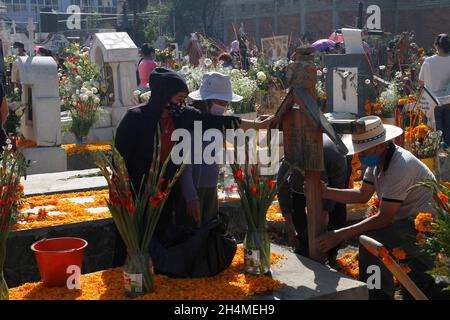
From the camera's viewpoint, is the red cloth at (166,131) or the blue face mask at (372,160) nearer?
the red cloth at (166,131)

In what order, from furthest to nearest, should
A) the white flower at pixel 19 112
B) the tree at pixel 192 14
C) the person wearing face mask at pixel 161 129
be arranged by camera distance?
the tree at pixel 192 14
the white flower at pixel 19 112
the person wearing face mask at pixel 161 129

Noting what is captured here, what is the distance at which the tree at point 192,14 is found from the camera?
50188 millimetres

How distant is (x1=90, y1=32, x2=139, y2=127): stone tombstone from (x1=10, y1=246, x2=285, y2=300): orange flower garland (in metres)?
7.43

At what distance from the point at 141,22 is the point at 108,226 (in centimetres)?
4095

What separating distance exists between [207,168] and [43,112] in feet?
16.4

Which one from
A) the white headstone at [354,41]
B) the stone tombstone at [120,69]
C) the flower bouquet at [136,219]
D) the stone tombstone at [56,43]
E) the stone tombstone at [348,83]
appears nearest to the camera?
the flower bouquet at [136,219]

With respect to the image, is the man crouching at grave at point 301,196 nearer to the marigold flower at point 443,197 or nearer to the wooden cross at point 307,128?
the wooden cross at point 307,128

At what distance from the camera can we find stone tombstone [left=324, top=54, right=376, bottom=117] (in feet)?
31.0

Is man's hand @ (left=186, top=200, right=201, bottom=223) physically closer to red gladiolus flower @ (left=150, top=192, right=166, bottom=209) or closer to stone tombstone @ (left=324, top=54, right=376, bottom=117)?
red gladiolus flower @ (left=150, top=192, right=166, bottom=209)

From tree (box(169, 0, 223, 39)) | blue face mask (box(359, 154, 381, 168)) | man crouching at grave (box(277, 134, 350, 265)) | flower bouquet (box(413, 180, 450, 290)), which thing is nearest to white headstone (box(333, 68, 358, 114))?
man crouching at grave (box(277, 134, 350, 265))

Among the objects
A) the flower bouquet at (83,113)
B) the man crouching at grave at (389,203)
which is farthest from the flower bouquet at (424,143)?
the flower bouquet at (83,113)

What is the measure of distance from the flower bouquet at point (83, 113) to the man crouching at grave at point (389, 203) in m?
6.10

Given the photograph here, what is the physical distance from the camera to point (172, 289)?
3.57 m

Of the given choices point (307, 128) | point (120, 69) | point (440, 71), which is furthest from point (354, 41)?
point (307, 128)
